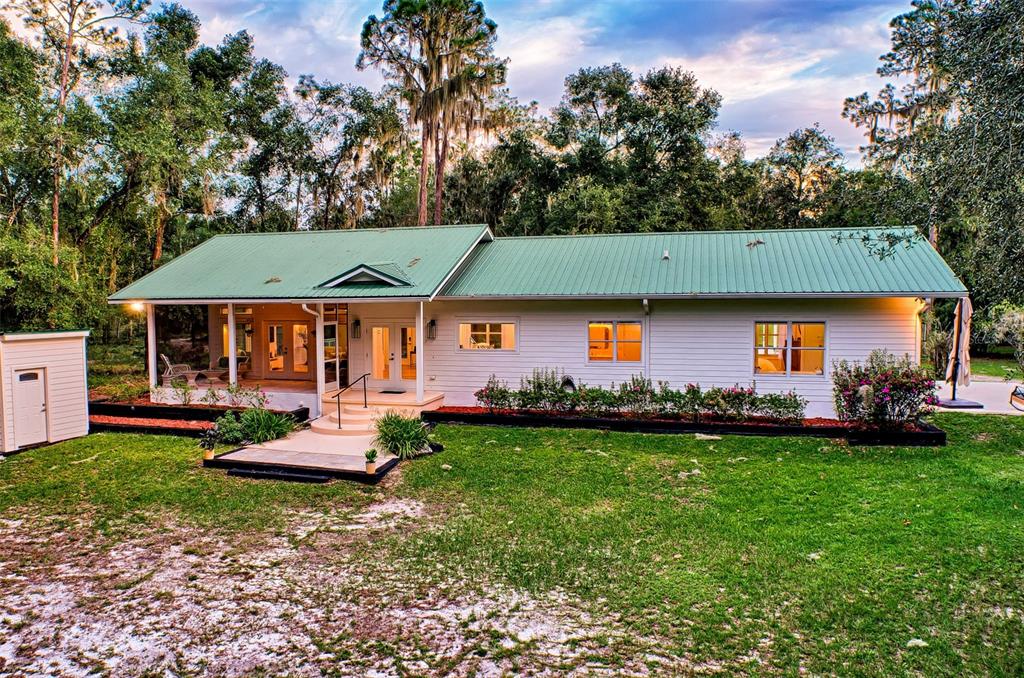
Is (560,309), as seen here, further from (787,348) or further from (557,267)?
(787,348)

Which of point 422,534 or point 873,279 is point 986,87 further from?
point 873,279

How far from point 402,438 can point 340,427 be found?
2.12 meters

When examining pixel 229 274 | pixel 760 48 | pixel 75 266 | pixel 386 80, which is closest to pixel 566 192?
pixel 386 80

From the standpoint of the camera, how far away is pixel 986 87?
15.2 ft

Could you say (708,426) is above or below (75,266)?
below

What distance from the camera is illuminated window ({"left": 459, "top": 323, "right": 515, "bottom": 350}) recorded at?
13.2 metres

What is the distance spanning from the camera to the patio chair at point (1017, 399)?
12.5 metres

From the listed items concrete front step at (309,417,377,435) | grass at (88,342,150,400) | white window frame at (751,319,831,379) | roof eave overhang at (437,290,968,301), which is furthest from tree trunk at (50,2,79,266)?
white window frame at (751,319,831,379)

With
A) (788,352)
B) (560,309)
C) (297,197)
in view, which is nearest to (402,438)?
(560,309)

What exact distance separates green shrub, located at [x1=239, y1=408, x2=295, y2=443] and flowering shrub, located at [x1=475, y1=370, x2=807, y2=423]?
4015mm

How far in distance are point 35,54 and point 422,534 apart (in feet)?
61.9

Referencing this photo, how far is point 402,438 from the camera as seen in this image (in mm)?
9430

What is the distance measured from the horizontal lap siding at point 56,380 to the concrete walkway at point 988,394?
1754 centimetres

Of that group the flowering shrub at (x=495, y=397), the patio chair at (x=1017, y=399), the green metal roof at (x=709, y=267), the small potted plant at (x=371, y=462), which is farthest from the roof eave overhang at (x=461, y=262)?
the patio chair at (x=1017, y=399)
